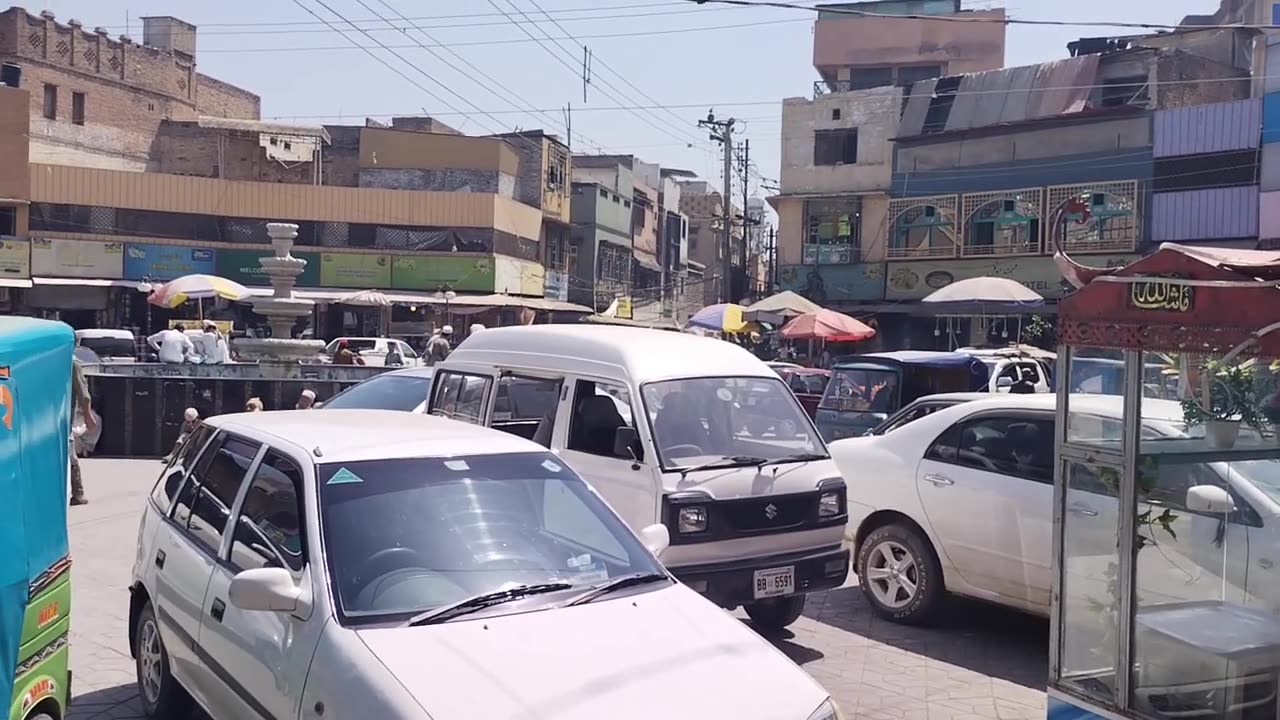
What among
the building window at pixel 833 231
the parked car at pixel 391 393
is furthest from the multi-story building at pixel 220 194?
the parked car at pixel 391 393

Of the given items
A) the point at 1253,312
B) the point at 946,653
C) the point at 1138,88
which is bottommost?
the point at 946,653

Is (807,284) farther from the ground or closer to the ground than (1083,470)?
farther from the ground

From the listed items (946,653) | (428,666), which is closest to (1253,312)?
(428,666)

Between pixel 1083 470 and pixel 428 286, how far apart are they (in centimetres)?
3884

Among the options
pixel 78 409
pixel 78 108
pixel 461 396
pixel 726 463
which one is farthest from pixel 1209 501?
pixel 78 108

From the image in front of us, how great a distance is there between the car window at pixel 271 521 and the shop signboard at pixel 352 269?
37.7m

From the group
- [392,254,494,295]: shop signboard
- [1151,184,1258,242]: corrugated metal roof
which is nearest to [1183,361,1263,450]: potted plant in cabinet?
[1151,184,1258,242]: corrugated metal roof

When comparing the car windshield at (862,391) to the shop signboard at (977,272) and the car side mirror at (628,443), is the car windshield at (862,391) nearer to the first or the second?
the car side mirror at (628,443)

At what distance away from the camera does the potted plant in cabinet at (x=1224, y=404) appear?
4.10 m

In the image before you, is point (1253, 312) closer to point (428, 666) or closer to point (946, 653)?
point (428, 666)

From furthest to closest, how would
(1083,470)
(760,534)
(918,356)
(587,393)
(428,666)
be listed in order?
1. (918,356)
2. (587,393)
3. (760,534)
4. (1083,470)
5. (428,666)

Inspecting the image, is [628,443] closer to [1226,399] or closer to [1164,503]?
[1164,503]


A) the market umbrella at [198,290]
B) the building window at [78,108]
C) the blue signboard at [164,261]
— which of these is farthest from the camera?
the building window at [78,108]

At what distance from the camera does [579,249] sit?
54031 mm
